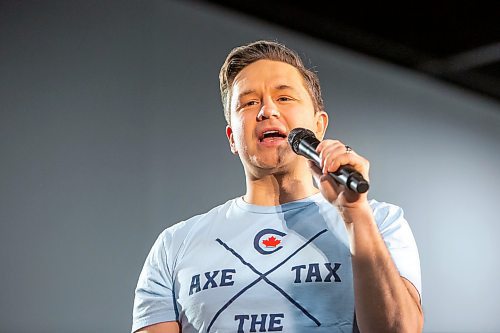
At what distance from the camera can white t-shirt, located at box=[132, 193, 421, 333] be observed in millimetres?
1275

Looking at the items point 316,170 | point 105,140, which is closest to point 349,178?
point 316,170

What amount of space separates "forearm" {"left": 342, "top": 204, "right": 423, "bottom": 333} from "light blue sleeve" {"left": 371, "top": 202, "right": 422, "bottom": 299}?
0.28 feet

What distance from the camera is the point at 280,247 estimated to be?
136cm

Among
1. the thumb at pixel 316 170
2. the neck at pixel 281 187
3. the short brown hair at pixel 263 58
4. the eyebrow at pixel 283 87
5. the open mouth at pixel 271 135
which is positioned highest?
the short brown hair at pixel 263 58

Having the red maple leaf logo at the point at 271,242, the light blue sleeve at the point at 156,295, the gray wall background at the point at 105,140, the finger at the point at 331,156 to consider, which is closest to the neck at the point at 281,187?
the red maple leaf logo at the point at 271,242

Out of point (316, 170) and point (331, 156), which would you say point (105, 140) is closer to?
point (316, 170)

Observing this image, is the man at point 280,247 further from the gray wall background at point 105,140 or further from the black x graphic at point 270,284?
the gray wall background at point 105,140

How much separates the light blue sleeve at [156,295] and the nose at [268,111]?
342 millimetres

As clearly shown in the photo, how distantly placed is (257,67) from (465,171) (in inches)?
131

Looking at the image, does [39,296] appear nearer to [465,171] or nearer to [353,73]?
[353,73]

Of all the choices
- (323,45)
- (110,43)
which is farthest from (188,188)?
(323,45)

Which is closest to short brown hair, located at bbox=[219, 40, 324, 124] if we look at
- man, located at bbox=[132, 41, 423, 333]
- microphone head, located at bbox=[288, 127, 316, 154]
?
man, located at bbox=[132, 41, 423, 333]

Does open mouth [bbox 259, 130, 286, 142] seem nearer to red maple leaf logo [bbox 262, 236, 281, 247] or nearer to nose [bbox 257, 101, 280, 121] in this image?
nose [bbox 257, 101, 280, 121]

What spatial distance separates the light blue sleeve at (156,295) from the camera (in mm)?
1427
